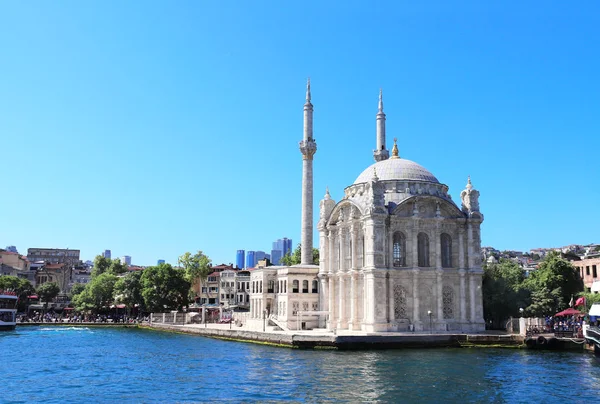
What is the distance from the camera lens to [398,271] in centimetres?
4697

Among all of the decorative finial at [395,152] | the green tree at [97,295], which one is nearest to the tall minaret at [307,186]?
the decorative finial at [395,152]

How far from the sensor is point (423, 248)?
160ft

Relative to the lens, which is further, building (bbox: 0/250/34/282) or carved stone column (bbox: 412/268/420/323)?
building (bbox: 0/250/34/282)

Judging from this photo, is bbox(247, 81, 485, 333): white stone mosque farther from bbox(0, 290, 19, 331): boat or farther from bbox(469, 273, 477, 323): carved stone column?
bbox(0, 290, 19, 331): boat

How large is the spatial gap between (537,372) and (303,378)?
11.9 metres

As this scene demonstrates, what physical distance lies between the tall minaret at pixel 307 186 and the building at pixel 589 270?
89.6ft

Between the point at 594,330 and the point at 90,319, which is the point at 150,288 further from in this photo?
the point at 594,330

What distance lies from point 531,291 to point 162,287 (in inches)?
1755

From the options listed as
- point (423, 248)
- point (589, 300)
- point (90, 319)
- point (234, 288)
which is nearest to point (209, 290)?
point (234, 288)

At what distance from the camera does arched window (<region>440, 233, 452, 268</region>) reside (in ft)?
161

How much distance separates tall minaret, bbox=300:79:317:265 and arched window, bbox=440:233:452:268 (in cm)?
1637

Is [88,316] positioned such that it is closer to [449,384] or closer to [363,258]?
[363,258]

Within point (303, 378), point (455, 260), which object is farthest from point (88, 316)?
point (303, 378)

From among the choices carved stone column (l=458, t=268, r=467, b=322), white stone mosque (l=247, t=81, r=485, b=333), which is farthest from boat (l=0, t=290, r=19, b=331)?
carved stone column (l=458, t=268, r=467, b=322)
